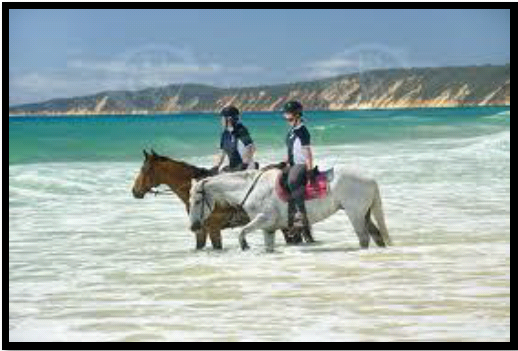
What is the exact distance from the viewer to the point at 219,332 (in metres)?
7.11

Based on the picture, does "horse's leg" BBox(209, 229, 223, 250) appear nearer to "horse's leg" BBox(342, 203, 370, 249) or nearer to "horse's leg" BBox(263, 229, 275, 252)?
"horse's leg" BBox(263, 229, 275, 252)

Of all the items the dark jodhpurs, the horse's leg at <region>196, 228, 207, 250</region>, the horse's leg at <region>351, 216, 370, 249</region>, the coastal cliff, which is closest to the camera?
the dark jodhpurs

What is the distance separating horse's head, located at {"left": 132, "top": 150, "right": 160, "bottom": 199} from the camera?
37.2 feet

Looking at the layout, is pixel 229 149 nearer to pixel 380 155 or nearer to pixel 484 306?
pixel 484 306

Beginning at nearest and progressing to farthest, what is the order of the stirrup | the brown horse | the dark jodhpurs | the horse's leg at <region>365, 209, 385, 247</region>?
the dark jodhpurs
the stirrup
the horse's leg at <region>365, 209, 385, 247</region>
the brown horse

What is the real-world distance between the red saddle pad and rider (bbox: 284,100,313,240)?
0.05m

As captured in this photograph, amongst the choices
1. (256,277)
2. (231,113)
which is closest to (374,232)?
(231,113)

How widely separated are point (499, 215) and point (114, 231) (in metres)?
5.37

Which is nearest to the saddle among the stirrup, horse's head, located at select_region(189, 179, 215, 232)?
the stirrup

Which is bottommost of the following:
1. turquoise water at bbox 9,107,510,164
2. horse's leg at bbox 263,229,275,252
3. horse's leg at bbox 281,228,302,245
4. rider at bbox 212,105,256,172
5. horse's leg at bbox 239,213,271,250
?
turquoise water at bbox 9,107,510,164

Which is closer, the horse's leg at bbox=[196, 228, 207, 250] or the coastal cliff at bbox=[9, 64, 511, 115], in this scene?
the horse's leg at bbox=[196, 228, 207, 250]

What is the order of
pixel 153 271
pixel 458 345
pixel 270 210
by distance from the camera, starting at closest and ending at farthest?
pixel 458 345, pixel 153 271, pixel 270 210

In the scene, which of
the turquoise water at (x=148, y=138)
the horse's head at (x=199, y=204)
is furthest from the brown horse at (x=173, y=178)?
the turquoise water at (x=148, y=138)

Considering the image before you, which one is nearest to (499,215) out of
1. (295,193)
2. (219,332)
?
(295,193)
